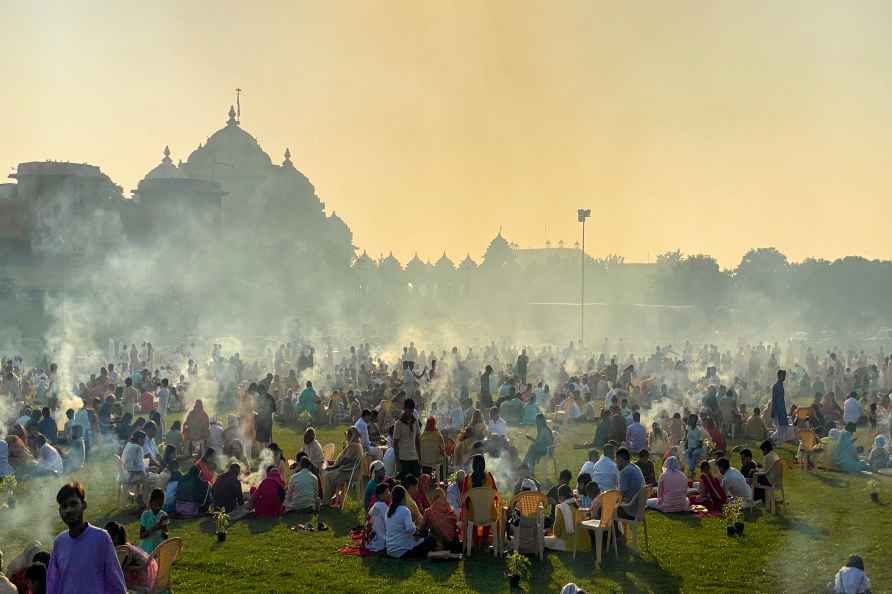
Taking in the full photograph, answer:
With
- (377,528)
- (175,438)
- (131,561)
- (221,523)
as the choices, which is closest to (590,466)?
(377,528)

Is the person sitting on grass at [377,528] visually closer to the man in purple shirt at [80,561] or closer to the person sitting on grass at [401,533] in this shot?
the person sitting on grass at [401,533]

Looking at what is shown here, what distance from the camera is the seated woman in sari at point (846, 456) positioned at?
55.4ft

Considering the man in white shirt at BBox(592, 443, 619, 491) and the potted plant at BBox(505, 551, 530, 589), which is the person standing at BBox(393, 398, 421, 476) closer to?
the man in white shirt at BBox(592, 443, 619, 491)

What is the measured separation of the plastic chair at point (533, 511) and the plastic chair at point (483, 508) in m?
0.20

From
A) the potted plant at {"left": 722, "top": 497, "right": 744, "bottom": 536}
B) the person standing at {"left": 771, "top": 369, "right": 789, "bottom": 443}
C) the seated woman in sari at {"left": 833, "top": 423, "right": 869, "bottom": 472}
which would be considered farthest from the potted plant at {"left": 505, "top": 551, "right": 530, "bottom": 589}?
the person standing at {"left": 771, "top": 369, "right": 789, "bottom": 443}

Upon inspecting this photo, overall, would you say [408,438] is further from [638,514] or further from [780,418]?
[780,418]

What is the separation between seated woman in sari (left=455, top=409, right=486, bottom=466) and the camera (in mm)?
15171

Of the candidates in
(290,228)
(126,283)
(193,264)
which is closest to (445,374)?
(126,283)

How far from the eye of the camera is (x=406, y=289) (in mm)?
86375

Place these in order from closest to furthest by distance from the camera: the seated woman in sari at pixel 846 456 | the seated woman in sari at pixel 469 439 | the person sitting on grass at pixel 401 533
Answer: the person sitting on grass at pixel 401 533 → the seated woman in sari at pixel 469 439 → the seated woman in sari at pixel 846 456

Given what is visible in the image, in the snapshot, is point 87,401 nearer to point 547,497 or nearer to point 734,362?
point 547,497

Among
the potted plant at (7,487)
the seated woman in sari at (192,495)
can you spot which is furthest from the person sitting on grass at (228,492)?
the potted plant at (7,487)

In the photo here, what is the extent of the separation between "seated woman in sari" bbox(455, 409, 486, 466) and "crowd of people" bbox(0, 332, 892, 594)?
0.09 ft

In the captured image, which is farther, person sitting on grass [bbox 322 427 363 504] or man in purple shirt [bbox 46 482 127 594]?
person sitting on grass [bbox 322 427 363 504]
